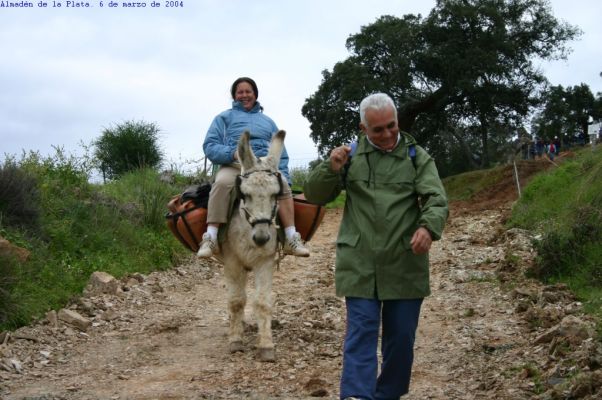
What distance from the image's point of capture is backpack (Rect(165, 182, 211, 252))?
24.6ft

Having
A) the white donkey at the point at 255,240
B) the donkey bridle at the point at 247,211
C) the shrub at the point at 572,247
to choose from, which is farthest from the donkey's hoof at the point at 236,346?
the shrub at the point at 572,247

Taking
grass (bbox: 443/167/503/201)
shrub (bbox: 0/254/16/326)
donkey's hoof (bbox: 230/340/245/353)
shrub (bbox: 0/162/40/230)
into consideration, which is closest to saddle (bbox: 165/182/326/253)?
donkey's hoof (bbox: 230/340/245/353)

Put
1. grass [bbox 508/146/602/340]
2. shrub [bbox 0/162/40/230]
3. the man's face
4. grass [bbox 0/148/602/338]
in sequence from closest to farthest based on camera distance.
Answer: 1. the man's face
2. grass [bbox 508/146/602/340]
3. grass [bbox 0/148/602/338]
4. shrub [bbox 0/162/40/230]

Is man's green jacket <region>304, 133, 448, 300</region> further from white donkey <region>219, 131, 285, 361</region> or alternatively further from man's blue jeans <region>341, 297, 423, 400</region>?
white donkey <region>219, 131, 285, 361</region>

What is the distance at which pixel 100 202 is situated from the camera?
13344mm

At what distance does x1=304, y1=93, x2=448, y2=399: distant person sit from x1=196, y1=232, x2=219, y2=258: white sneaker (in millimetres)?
2683

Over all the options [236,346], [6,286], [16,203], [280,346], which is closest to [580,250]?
[280,346]

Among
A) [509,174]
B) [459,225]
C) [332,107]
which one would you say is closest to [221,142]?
[459,225]

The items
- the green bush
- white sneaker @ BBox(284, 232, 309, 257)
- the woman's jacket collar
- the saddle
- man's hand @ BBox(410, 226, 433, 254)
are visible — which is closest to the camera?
man's hand @ BBox(410, 226, 433, 254)

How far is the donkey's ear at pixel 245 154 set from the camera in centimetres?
683

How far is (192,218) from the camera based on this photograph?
7.50m

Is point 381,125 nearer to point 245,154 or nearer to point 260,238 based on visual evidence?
point 260,238

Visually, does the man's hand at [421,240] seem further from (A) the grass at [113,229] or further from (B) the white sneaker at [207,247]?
(B) the white sneaker at [207,247]

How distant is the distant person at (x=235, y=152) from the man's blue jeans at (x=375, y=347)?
273 centimetres
